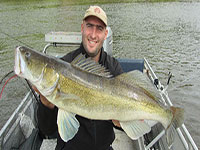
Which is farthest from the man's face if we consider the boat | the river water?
the river water

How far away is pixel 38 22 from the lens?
17.0 meters

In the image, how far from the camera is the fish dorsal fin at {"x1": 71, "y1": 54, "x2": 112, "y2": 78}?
2.09m

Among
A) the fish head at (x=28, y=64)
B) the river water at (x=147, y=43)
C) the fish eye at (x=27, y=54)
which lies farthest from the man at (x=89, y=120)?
the river water at (x=147, y=43)

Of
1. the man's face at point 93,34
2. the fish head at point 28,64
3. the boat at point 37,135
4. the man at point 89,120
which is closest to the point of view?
the fish head at point 28,64

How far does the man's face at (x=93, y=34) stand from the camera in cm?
267

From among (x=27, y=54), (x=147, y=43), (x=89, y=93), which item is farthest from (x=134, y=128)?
(x=147, y=43)

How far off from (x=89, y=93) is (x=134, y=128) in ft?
2.55

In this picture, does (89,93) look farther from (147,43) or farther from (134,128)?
(147,43)

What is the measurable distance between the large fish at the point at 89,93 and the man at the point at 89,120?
0.33 metres

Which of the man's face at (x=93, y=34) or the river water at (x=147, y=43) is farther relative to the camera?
the river water at (x=147, y=43)

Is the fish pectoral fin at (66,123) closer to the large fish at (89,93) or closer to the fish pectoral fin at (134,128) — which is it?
the large fish at (89,93)

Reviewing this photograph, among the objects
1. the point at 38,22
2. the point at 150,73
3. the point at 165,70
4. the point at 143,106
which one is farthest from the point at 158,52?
the point at 38,22

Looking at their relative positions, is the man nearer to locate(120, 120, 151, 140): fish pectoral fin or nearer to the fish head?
locate(120, 120, 151, 140): fish pectoral fin

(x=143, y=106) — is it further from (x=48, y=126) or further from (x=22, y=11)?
(x=22, y=11)
